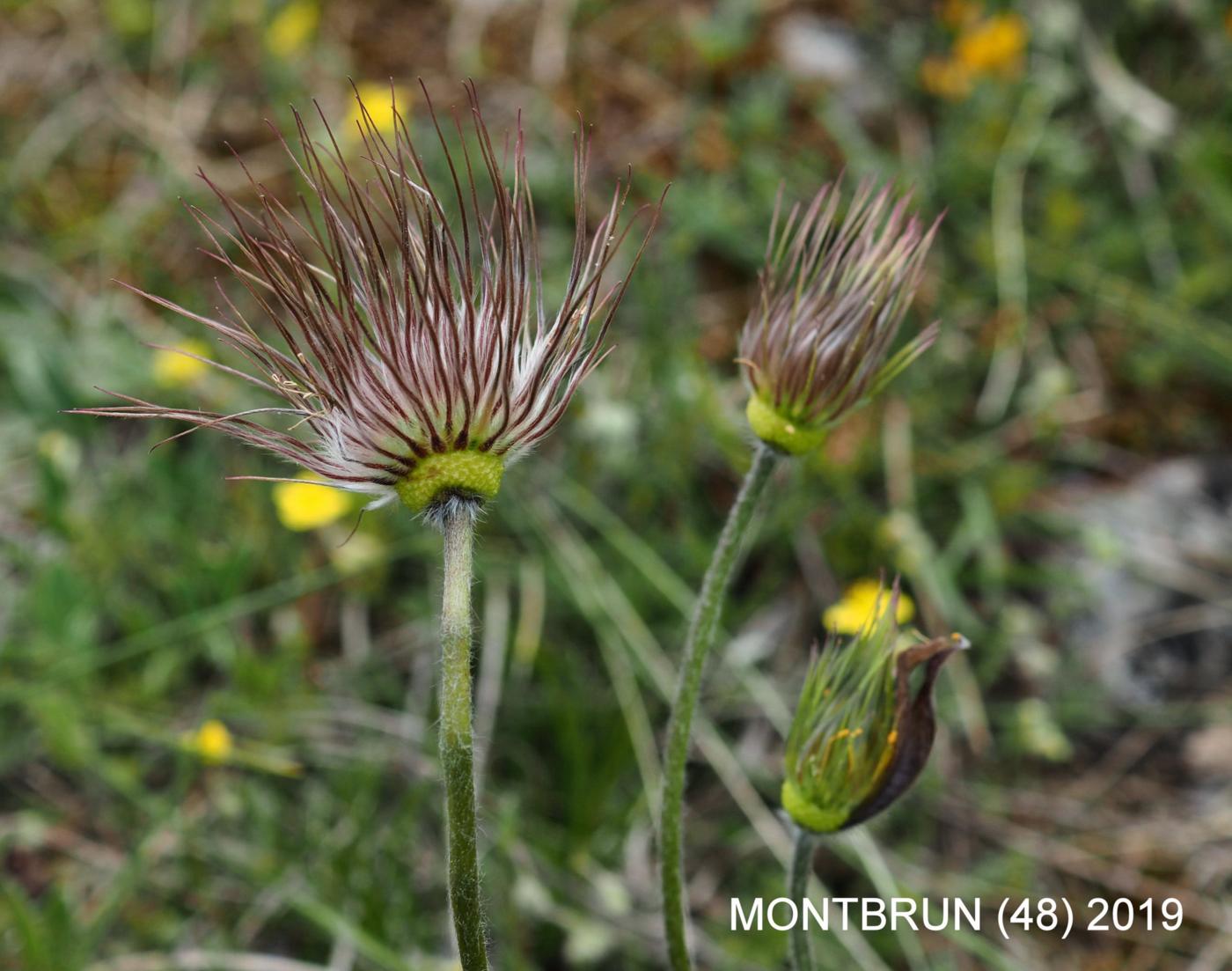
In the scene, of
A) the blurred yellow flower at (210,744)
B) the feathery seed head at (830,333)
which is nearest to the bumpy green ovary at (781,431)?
the feathery seed head at (830,333)

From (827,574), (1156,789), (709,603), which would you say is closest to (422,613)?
(827,574)

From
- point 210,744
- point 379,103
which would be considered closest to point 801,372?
point 210,744

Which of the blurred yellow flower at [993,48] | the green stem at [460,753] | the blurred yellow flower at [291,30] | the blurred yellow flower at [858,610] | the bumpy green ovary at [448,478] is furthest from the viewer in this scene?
the blurred yellow flower at [291,30]

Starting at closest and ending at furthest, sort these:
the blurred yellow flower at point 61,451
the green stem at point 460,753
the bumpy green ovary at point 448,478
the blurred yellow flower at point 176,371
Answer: the green stem at point 460,753 → the bumpy green ovary at point 448,478 → the blurred yellow flower at point 61,451 → the blurred yellow flower at point 176,371

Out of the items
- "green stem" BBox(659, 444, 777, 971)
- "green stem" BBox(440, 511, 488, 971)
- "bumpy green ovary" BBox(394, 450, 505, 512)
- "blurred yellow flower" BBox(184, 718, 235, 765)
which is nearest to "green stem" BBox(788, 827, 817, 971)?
"green stem" BBox(659, 444, 777, 971)

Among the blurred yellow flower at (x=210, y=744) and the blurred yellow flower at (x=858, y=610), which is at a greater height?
the blurred yellow flower at (x=858, y=610)

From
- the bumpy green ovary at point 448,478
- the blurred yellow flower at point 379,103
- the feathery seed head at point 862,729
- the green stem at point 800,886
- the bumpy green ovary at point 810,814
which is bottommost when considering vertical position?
the green stem at point 800,886

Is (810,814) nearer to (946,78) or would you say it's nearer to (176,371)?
(176,371)

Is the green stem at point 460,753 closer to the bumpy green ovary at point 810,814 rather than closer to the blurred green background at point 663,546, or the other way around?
the bumpy green ovary at point 810,814
